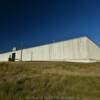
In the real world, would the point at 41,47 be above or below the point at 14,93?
above

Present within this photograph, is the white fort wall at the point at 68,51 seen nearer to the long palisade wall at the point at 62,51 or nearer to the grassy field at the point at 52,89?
the long palisade wall at the point at 62,51

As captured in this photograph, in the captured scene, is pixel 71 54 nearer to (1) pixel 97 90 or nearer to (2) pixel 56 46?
(2) pixel 56 46

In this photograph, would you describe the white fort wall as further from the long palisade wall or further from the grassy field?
the grassy field

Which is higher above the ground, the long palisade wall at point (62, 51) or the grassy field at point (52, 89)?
the long palisade wall at point (62, 51)

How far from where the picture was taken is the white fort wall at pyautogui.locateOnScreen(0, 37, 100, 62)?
62.4m

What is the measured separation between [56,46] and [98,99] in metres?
54.3

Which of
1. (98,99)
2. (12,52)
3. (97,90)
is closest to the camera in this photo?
(98,99)

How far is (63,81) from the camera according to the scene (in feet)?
67.4

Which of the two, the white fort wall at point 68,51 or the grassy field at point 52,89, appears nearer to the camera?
the grassy field at point 52,89

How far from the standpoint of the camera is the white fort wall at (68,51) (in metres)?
62.4

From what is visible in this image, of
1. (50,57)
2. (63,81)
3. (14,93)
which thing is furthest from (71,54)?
(14,93)

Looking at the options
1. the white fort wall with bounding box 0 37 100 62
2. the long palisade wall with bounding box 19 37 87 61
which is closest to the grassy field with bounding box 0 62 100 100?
the white fort wall with bounding box 0 37 100 62

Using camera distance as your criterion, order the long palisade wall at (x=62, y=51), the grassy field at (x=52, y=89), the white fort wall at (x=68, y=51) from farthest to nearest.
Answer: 1. the long palisade wall at (x=62, y=51)
2. the white fort wall at (x=68, y=51)
3. the grassy field at (x=52, y=89)

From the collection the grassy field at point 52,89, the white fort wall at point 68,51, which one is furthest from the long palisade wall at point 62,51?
the grassy field at point 52,89
